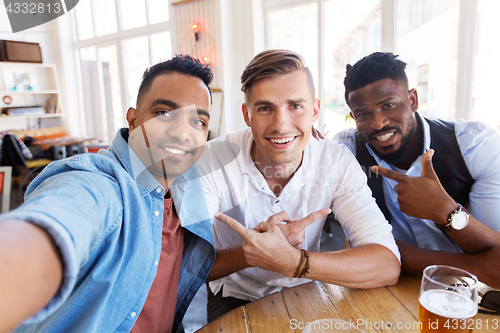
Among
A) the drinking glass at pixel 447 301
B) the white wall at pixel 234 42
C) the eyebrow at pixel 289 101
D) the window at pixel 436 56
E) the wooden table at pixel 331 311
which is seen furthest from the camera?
the white wall at pixel 234 42

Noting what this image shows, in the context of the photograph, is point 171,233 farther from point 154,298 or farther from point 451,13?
point 451,13

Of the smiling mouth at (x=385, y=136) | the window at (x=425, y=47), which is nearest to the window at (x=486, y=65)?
the window at (x=425, y=47)

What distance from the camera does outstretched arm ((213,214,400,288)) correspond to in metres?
0.93

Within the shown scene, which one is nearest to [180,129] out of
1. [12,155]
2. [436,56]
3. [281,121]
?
[281,121]

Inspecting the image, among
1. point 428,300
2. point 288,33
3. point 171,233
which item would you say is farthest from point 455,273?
point 288,33

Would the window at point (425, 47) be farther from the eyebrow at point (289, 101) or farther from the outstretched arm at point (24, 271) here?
the outstretched arm at point (24, 271)

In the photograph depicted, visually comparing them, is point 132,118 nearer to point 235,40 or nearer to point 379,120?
point 379,120

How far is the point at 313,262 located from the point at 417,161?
0.84 metres

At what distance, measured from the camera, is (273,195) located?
4.17ft

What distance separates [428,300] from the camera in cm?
64

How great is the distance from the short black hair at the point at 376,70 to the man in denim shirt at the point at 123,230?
30.6 inches

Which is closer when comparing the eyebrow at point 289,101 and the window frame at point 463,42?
the eyebrow at point 289,101

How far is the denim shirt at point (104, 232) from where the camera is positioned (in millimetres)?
414

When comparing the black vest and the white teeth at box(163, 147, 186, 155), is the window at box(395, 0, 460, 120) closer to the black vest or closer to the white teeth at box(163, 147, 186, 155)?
the black vest
